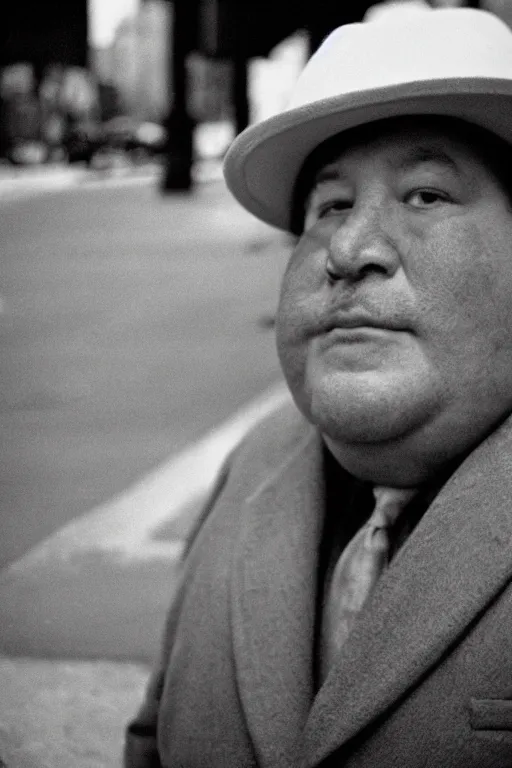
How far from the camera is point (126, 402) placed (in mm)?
6246

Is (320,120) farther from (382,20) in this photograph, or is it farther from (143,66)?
(143,66)

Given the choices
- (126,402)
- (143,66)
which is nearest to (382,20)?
(126,402)

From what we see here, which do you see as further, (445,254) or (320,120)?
(320,120)

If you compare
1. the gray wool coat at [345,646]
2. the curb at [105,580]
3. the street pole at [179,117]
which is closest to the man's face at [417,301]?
the gray wool coat at [345,646]

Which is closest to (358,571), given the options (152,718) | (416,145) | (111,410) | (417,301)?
(417,301)

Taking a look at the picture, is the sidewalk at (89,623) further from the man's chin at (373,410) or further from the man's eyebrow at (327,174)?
the man's eyebrow at (327,174)

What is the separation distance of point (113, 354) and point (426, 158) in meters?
5.84

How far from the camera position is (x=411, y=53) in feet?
6.05

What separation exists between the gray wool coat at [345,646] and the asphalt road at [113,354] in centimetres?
205

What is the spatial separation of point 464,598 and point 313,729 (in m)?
0.31

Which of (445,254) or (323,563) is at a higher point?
(445,254)

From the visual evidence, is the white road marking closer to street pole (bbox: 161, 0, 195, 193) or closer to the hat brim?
the hat brim

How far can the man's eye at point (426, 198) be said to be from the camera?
5.89 ft

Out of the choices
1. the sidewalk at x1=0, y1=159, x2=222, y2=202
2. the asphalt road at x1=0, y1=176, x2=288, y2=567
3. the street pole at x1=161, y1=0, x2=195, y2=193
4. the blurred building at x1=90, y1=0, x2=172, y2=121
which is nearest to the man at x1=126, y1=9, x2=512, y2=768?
the asphalt road at x1=0, y1=176, x2=288, y2=567
